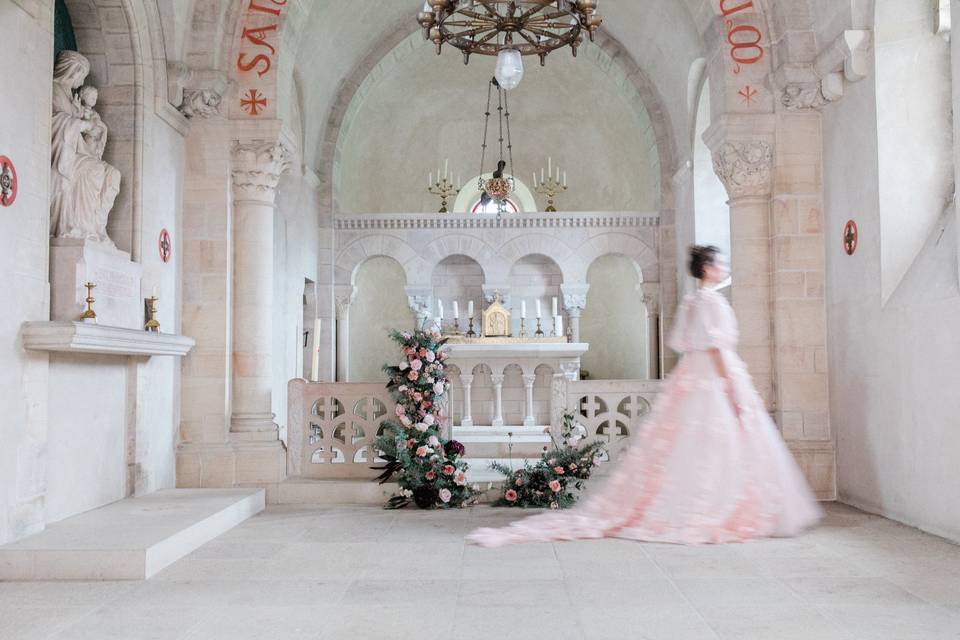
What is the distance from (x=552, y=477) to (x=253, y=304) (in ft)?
10.5

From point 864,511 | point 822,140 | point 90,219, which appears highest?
point 822,140

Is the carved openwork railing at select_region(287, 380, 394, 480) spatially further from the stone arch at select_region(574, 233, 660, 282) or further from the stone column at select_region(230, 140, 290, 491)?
the stone arch at select_region(574, 233, 660, 282)

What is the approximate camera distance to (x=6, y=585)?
4.70 metres

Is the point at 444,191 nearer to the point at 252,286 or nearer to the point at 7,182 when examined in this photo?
the point at 252,286

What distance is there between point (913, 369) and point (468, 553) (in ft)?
11.1

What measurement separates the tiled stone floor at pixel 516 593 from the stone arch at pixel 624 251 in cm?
775

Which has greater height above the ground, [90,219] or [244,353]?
[90,219]

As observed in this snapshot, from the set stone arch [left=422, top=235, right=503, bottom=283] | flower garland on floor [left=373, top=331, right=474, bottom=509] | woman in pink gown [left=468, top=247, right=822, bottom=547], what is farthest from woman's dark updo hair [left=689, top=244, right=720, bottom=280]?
stone arch [left=422, top=235, right=503, bottom=283]

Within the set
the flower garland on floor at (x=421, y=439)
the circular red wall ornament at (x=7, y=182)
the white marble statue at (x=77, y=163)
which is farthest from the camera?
the flower garland on floor at (x=421, y=439)

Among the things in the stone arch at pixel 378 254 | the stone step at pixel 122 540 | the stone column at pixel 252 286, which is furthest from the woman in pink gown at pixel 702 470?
the stone arch at pixel 378 254

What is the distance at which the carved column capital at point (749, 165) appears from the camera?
7762 mm

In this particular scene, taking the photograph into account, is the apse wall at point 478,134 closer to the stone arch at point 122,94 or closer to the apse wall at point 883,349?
the apse wall at point 883,349

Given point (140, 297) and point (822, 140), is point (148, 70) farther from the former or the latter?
point (822, 140)

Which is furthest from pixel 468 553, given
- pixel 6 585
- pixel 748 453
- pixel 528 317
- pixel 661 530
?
pixel 528 317
